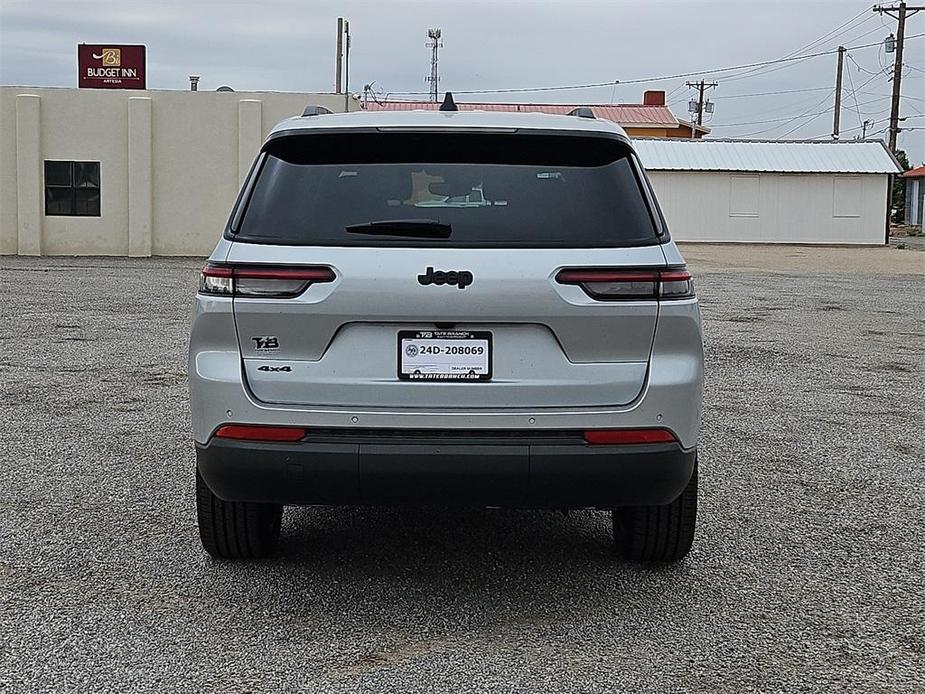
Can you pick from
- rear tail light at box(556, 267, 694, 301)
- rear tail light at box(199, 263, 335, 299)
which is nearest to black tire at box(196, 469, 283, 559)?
rear tail light at box(199, 263, 335, 299)

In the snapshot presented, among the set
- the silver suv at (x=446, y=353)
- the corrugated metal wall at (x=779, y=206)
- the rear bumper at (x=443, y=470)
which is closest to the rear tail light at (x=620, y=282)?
the silver suv at (x=446, y=353)

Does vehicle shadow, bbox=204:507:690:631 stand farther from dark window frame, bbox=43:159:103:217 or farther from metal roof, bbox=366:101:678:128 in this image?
metal roof, bbox=366:101:678:128

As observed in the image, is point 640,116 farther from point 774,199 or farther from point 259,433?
point 259,433

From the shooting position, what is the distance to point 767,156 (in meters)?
48.6

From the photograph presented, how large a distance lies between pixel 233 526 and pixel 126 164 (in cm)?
2576

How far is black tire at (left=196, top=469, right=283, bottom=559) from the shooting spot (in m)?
4.71

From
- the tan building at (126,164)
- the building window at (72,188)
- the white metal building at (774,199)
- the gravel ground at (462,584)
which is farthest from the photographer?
the white metal building at (774,199)

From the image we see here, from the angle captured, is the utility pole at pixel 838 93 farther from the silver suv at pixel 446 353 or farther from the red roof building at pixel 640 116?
the silver suv at pixel 446 353

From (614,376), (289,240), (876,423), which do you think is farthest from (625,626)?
(876,423)

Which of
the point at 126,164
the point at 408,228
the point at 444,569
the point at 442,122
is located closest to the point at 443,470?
the point at 408,228

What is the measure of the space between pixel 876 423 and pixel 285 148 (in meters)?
5.42

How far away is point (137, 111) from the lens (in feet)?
93.6

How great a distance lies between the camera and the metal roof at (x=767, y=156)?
4734 cm

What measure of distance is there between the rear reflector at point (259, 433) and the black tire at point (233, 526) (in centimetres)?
54
